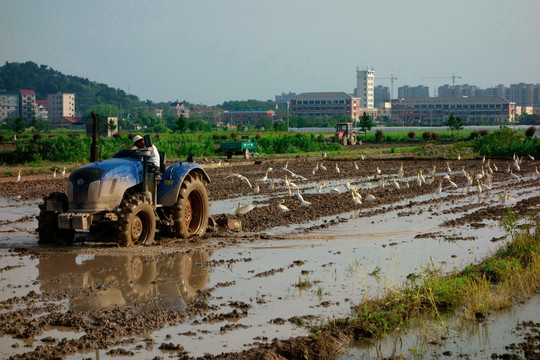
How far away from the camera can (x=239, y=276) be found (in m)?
9.52

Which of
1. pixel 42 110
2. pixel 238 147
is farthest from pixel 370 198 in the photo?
pixel 42 110

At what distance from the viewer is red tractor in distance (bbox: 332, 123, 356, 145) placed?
2276 inches

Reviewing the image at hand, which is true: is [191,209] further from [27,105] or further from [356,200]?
[27,105]

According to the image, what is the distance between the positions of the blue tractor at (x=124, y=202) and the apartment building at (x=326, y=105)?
151 meters

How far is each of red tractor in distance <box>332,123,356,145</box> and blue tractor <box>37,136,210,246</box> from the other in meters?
46.0

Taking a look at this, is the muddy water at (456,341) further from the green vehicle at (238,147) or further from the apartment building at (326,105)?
the apartment building at (326,105)

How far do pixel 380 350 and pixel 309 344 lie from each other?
0.71 meters

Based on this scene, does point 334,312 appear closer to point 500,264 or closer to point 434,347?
point 434,347

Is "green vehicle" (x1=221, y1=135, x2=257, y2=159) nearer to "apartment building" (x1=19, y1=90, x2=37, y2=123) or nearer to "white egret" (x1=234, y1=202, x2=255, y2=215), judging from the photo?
"white egret" (x1=234, y1=202, x2=255, y2=215)

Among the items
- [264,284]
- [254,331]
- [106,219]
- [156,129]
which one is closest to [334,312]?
[254,331]

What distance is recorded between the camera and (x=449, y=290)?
804cm

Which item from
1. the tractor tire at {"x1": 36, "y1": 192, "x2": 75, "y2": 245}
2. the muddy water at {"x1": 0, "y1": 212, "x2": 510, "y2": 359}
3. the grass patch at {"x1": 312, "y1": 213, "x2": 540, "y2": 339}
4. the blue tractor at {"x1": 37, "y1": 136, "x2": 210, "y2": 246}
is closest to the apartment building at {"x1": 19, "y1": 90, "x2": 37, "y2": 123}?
the muddy water at {"x1": 0, "y1": 212, "x2": 510, "y2": 359}

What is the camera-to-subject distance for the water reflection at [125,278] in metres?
8.17

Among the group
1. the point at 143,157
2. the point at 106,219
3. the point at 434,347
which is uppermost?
the point at 143,157
